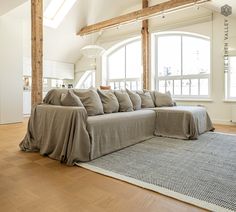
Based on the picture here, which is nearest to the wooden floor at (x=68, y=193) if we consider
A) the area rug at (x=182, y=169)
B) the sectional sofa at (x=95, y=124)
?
the area rug at (x=182, y=169)

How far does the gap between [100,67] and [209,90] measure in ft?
13.5

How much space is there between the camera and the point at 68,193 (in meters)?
1.63

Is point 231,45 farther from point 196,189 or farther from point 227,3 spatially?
point 196,189

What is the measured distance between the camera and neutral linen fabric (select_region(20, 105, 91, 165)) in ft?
7.55

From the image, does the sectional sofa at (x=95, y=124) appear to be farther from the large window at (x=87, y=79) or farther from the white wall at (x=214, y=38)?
the large window at (x=87, y=79)

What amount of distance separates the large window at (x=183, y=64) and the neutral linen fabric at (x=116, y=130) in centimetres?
302

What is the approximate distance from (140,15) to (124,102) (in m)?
3.39

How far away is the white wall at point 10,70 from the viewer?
513 centimetres

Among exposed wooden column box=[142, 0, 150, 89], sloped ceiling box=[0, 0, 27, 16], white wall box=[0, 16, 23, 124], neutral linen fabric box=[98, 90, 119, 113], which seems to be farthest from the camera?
exposed wooden column box=[142, 0, 150, 89]

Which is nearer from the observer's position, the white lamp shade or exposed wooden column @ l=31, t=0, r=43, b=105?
exposed wooden column @ l=31, t=0, r=43, b=105

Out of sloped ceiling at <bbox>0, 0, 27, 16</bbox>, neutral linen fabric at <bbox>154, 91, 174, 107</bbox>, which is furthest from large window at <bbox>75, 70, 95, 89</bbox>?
neutral linen fabric at <bbox>154, 91, 174, 107</bbox>

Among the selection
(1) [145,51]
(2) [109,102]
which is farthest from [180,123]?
(1) [145,51]

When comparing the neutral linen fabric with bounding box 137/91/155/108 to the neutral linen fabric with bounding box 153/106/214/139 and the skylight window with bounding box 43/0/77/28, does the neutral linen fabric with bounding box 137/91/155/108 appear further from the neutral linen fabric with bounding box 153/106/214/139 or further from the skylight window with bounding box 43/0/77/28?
the skylight window with bounding box 43/0/77/28

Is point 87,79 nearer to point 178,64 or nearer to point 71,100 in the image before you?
point 178,64
